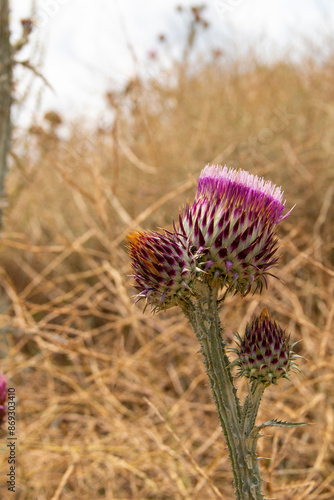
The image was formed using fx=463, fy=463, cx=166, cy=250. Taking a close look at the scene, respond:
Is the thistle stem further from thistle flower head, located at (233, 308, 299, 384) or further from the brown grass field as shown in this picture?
the brown grass field

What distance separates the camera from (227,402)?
87 centimetres

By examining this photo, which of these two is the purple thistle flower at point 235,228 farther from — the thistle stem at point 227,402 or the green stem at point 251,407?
the green stem at point 251,407

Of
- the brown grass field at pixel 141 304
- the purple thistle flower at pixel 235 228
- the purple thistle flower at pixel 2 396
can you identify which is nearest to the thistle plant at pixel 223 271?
the purple thistle flower at pixel 235 228

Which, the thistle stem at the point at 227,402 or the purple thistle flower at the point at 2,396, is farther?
the purple thistle flower at the point at 2,396

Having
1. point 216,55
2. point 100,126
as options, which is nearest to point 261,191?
A: point 100,126

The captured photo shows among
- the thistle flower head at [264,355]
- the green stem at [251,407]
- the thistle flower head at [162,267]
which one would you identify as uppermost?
the thistle flower head at [162,267]

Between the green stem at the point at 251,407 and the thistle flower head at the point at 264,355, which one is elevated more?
the thistle flower head at the point at 264,355

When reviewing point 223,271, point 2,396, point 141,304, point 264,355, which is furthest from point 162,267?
point 141,304

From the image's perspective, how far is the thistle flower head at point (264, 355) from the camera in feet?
3.04

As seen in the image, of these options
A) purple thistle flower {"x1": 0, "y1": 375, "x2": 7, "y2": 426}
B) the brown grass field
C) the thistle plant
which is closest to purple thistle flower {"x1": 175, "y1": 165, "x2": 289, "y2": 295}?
the thistle plant

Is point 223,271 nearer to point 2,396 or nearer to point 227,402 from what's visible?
point 227,402

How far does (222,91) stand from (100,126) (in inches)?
70.8

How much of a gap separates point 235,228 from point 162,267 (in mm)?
168

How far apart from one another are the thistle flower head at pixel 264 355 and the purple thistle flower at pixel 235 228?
99 millimetres
